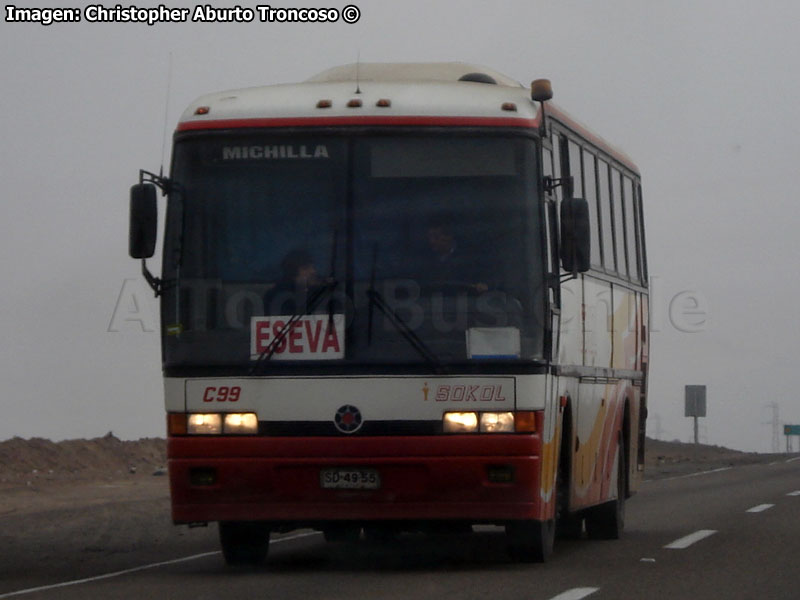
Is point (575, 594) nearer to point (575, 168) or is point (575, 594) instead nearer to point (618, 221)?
point (575, 168)

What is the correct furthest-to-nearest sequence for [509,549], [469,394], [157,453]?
[157,453] → [509,549] → [469,394]

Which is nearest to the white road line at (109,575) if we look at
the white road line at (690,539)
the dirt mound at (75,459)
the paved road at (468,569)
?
the paved road at (468,569)

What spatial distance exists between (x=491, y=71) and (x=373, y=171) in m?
3.51

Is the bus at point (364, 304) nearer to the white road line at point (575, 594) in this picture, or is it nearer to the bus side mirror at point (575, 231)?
the bus side mirror at point (575, 231)

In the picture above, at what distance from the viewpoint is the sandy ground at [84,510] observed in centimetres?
1594

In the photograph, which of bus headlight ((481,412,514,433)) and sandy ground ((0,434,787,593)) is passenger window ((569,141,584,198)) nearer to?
bus headlight ((481,412,514,433))

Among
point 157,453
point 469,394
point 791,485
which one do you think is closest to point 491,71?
point 469,394

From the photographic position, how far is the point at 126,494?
26.6 meters

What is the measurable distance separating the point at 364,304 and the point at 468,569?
7.26ft

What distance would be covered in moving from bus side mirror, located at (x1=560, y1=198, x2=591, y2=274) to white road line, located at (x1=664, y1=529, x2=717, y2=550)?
12.5 feet

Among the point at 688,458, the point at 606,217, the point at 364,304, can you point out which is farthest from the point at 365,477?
the point at 688,458

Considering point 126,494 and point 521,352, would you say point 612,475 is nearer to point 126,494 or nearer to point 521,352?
point 521,352

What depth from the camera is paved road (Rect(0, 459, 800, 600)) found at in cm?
1167

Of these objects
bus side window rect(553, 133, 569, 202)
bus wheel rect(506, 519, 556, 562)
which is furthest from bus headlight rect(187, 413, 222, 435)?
bus side window rect(553, 133, 569, 202)
